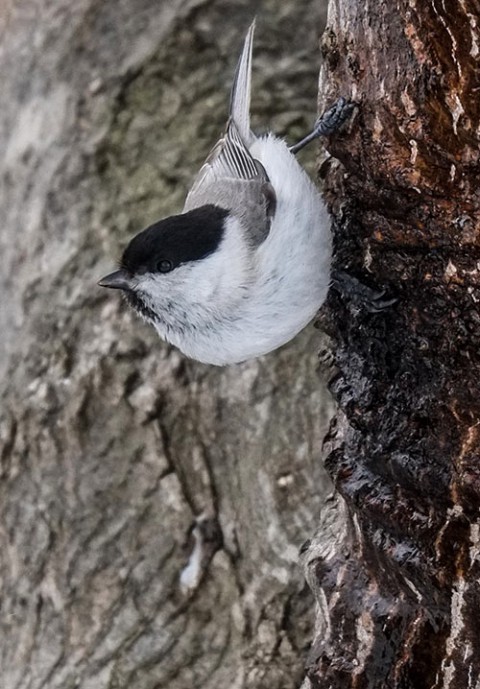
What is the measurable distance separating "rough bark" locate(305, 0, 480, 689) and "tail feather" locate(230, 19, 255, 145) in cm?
65

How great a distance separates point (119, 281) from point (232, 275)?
0.32 meters

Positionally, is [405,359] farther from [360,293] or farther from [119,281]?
[119,281]

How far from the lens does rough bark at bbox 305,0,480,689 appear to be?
185 centimetres

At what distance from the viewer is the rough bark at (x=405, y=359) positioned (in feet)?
6.06

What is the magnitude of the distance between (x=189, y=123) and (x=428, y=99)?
2.17 meters

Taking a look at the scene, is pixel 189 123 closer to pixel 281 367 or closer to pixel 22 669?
pixel 281 367

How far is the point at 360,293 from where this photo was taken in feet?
7.80

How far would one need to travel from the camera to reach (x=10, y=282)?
13.1ft

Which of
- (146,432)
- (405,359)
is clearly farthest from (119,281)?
(146,432)

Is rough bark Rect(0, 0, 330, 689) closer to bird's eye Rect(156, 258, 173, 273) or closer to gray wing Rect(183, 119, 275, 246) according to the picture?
gray wing Rect(183, 119, 275, 246)

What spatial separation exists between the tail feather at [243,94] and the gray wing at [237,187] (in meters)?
0.03

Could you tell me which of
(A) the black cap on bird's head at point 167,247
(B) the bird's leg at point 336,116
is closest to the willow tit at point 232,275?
(A) the black cap on bird's head at point 167,247

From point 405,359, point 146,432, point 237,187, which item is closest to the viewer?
point 405,359

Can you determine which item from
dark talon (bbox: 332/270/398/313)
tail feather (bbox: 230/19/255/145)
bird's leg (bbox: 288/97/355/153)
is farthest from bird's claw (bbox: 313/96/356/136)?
tail feather (bbox: 230/19/255/145)
